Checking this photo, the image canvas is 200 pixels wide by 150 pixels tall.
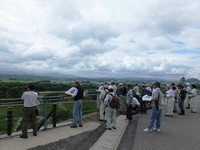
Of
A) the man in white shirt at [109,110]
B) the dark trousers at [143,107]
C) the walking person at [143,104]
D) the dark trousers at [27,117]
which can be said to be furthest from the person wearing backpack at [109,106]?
the dark trousers at [143,107]

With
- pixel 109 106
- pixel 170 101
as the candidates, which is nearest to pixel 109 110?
pixel 109 106

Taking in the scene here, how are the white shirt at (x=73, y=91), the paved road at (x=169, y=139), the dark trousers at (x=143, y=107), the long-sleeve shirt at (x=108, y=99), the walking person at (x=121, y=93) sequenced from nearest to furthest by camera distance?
the paved road at (x=169, y=139), the white shirt at (x=73, y=91), the long-sleeve shirt at (x=108, y=99), the dark trousers at (x=143, y=107), the walking person at (x=121, y=93)

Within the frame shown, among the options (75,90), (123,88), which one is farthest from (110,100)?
(123,88)

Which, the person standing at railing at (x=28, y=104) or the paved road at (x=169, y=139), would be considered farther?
the person standing at railing at (x=28, y=104)

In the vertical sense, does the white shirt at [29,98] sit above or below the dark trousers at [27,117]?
above

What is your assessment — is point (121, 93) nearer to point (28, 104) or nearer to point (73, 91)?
point (73, 91)

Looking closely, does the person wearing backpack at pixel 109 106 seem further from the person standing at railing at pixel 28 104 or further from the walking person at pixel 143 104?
the walking person at pixel 143 104

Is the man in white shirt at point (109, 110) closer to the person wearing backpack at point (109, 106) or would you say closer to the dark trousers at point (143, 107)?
the person wearing backpack at point (109, 106)

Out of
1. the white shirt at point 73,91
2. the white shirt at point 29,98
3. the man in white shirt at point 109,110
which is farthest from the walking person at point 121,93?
the white shirt at point 29,98

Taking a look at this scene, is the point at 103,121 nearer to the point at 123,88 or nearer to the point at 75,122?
the point at 75,122

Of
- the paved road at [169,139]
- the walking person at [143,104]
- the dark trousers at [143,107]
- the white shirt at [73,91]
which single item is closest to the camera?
the paved road at [169,139]

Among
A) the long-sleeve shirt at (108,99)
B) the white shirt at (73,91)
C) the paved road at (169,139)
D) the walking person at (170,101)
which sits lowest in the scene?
the paved road at (169,139)

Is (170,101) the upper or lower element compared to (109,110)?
lower

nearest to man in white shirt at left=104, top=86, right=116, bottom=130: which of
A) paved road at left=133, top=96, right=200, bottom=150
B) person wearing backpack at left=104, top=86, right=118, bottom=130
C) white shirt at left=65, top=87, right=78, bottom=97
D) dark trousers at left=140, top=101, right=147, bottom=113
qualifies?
person wearing backpack at left=104, top=86, right=118, bottom=130
